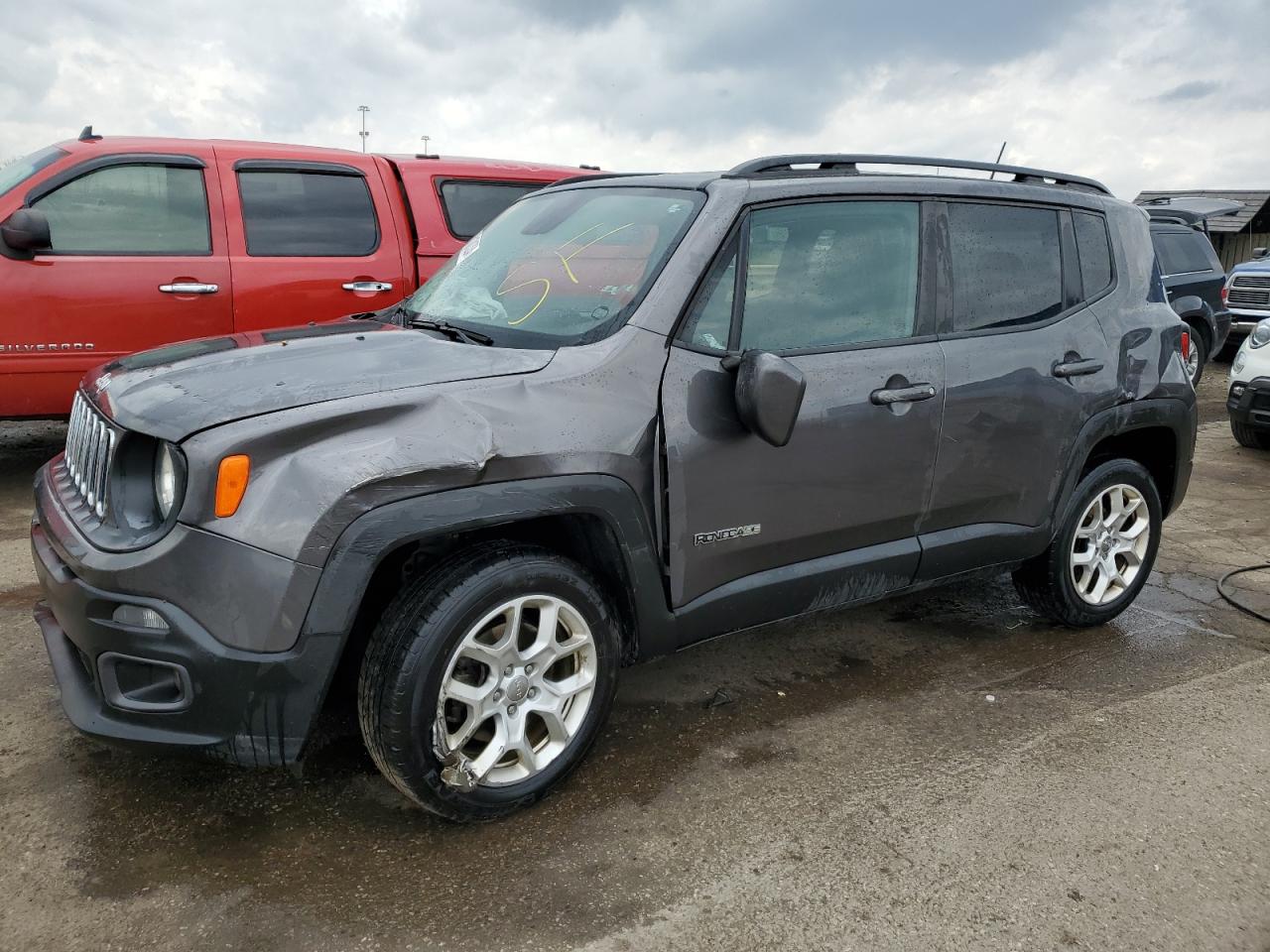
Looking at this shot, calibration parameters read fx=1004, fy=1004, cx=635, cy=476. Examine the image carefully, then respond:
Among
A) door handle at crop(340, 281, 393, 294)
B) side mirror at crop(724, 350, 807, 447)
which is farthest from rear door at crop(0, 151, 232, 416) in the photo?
side mirror at crop(724, 350, 807, 447)

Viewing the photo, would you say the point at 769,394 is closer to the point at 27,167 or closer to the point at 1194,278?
the point at 27,167

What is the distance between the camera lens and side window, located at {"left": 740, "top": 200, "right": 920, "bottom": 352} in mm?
3090

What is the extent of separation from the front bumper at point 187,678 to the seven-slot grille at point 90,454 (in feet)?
0.76

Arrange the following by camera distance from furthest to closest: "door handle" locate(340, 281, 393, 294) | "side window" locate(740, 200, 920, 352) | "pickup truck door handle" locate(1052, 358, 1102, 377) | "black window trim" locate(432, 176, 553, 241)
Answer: "black window trim" locate(432, 176, 553, 241) < "door handle" locate(340, 281, 393, 294) < "pickup truck door handle" locate(1052, 358, 1102, 377) < "side window" locate(740, 200, 920, 352)

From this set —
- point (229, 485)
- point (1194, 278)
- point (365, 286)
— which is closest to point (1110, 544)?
point (229, 485)

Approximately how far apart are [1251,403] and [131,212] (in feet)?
26.1

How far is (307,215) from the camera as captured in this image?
20.0ft

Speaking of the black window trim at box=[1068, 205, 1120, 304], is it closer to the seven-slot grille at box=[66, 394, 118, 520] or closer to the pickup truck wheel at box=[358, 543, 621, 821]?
the pickup truck wheel at box=[358, 543, 621, 821]

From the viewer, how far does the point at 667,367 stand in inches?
112

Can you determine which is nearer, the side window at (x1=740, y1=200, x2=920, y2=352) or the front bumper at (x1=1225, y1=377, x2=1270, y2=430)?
the side window at (x1=740, y1=200, x2=920, y2=352)

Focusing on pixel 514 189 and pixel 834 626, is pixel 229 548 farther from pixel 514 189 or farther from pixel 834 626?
pixel 514 189

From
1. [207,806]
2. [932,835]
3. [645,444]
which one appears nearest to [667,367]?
[645,444]

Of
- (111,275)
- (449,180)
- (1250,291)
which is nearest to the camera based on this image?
(111,275)

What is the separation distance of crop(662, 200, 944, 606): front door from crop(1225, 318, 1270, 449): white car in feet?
18.9
